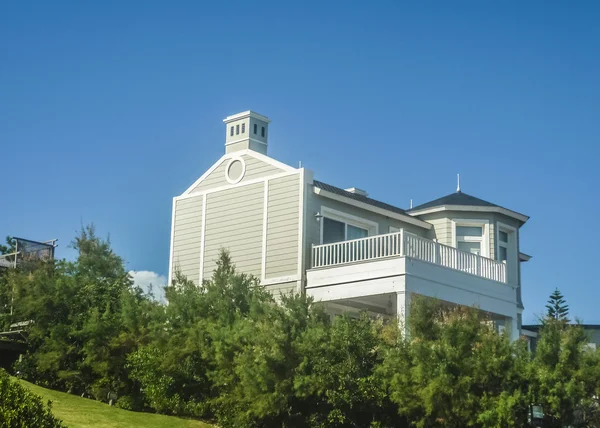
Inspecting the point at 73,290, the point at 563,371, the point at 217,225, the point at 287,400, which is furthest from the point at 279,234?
the point at 563,371

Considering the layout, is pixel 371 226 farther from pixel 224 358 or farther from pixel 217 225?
pixel 224 358

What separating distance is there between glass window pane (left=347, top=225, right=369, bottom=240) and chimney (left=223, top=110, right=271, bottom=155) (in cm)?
399

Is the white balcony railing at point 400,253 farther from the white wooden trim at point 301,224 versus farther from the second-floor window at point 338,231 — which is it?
the second-floor window at point 338,231

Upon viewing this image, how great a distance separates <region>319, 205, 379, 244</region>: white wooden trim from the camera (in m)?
25.4

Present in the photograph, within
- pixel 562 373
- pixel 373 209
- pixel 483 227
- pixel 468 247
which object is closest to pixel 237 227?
pixel 373 209

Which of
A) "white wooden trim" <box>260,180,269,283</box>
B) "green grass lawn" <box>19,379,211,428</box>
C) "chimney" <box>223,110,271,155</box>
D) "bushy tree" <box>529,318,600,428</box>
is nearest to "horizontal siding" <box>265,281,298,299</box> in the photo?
"white wooden trim" <box>260,180,269,283</box>

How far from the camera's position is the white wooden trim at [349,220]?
25.4 meters

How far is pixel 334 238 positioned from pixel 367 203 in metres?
1.76

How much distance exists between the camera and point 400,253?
22344mm

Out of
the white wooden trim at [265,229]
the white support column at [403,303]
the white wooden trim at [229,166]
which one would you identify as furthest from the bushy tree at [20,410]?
the white wooden trim at [229,166]

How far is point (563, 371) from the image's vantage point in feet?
56.4

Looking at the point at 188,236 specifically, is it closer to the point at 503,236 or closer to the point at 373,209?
the point at 373,209

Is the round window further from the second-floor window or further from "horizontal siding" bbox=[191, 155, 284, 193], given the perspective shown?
the second-floor window

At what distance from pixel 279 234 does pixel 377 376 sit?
316 inches
